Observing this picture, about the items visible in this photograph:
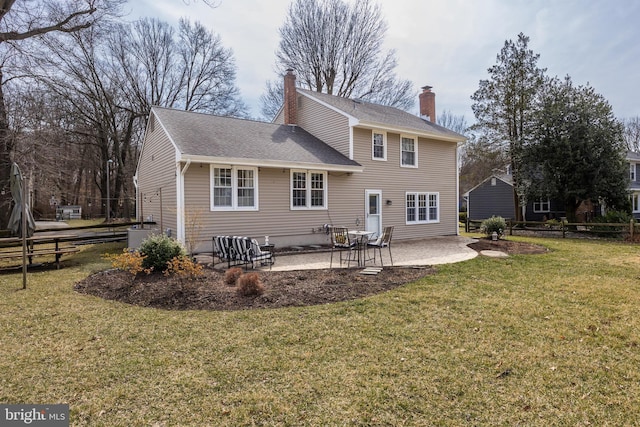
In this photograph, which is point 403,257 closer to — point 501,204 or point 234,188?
point 234,188

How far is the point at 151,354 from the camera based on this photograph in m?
3.99

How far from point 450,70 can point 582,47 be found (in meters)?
7.04

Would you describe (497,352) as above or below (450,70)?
below

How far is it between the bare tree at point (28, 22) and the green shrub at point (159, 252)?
369 inches

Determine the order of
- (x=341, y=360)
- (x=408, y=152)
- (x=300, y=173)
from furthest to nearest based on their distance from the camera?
(x=408, y=152)
(x=300, y=173)
(x=341, y=360)

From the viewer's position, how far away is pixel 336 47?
90.2 ft

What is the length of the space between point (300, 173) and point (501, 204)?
73.5 feet

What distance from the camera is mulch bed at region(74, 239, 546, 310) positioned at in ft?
19.6

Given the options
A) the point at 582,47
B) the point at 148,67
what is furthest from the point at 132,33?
the point at 582,47

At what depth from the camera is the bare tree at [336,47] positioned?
27156 millimetres

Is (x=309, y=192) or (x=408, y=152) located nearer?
(x=309, y=192)

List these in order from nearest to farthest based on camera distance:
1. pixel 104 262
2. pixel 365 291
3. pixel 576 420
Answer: pixel 576 420 < pixel 365 291 < pixel 104 262

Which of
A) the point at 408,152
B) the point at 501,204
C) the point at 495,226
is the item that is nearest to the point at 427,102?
the point at 408,152

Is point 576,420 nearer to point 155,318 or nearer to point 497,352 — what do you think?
point 497,352
